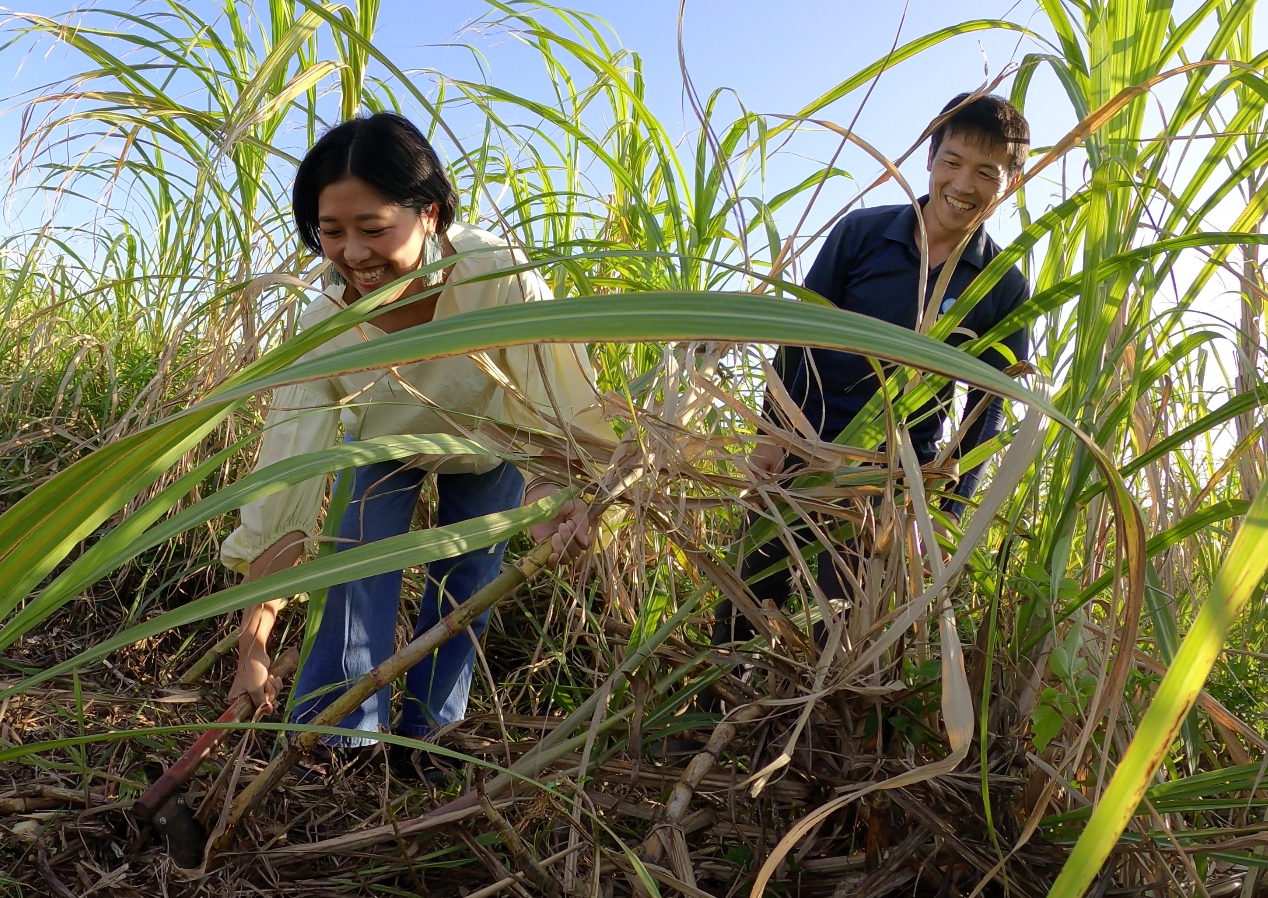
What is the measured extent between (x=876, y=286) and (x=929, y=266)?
156 mm

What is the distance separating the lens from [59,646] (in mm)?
1524

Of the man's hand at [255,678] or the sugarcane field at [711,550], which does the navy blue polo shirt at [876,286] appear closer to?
the sugarcane field at [711,550]

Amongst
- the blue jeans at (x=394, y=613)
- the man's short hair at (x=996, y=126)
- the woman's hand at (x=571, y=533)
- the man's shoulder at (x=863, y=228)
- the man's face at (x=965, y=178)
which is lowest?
the blue jeans at (x=394, y=613)

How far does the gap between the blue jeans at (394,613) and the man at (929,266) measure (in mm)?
454

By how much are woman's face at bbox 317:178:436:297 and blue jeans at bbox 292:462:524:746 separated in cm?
29

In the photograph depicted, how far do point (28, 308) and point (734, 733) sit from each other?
2.13 metres

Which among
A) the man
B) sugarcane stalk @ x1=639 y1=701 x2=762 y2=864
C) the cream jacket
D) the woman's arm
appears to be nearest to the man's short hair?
the man

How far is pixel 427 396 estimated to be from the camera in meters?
1.28

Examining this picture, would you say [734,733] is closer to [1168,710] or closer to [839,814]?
[839,814]

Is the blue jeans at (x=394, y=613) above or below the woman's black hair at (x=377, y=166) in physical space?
below

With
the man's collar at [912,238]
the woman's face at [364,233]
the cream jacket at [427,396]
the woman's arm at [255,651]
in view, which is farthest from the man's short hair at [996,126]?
the woman's arm at [255,651]

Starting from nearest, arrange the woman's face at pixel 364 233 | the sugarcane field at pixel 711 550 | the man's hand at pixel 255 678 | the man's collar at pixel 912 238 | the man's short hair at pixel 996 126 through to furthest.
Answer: the sugarcane field at pixel 711 550 → the man's hand at pixel 255 678 → the woman's face at pixel 364 233 → the man's short hair at pixel 996 126 → the man's collar at pixel 912 238

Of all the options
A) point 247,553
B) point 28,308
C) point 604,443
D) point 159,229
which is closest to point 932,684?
point 604,443

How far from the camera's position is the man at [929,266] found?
55.8 inches
